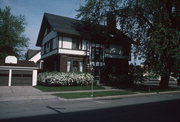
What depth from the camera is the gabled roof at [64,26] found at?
25.0 metres

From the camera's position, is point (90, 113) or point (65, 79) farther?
point (65, 79)

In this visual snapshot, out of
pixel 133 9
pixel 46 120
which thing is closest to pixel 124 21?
pixel 133 9

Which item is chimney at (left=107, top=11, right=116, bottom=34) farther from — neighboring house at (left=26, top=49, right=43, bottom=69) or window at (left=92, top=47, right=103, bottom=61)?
neighboring house at (left=26, top=49, right=43, bottom=69)

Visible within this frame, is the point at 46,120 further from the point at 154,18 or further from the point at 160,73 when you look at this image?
the point at 154,18

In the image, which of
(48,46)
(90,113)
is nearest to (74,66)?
(48,46)

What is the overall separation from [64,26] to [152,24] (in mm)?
12882

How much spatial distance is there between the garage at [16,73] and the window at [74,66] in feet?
16.6

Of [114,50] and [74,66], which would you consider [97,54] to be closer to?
[114,50]

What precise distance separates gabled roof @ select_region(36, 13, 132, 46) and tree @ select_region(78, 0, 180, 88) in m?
2.32

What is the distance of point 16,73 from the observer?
76.1 ft

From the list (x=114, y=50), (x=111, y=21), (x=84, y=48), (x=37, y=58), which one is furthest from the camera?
(x=37, y=58)

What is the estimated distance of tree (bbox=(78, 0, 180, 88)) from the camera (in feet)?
62.5

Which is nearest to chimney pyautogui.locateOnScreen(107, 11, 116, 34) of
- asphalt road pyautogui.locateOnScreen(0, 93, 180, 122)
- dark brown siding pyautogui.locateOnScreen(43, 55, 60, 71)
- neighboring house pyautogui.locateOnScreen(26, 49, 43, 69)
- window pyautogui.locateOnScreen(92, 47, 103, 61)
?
window pyautogui.locateOnScreen(92, 47, 103, 61)

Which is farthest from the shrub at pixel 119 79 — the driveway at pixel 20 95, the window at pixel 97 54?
the driveway at pixel 20 95
